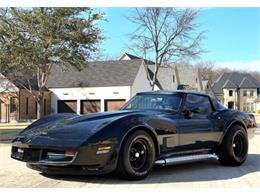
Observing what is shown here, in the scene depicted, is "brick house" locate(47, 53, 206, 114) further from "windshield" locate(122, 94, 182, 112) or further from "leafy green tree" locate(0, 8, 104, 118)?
"windshield" locate(122, 94, 182, 112)

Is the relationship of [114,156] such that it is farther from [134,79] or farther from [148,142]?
A: [134,79]

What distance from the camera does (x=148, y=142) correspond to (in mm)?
6602

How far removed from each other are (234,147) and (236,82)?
8971cm

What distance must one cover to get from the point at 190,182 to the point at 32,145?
2.27m

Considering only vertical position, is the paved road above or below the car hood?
below

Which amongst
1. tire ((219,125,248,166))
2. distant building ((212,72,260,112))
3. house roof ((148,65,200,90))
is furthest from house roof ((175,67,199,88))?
tire ((219,125,248,166))

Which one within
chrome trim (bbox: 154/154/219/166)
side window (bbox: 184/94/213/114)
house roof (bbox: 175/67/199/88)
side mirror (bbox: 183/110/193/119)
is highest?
house roof (bbox: 175/67/199/88)

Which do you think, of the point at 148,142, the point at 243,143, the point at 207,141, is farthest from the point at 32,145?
the point at 243,143

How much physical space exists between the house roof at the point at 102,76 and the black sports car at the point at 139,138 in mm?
35554

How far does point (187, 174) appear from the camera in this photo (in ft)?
23.1

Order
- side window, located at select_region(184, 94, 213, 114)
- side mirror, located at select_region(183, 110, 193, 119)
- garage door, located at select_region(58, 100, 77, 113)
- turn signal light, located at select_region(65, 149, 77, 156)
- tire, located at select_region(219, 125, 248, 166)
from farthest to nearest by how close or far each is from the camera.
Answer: garage door, located at select_region(58, 100, 77, 113) → tire, located at select_region(219, 125, 248, 166) → side window, located at select_region(184, 94, 213, 114) → side mirror, located at select_region(183, 110, 193, 119) → turn signal light, located at select_region(65, 149, 77, 156)

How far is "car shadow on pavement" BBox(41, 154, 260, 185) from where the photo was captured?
251 inches

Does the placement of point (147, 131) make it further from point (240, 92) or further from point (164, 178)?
point (240, 92)

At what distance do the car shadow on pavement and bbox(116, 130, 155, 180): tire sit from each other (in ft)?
0.40
